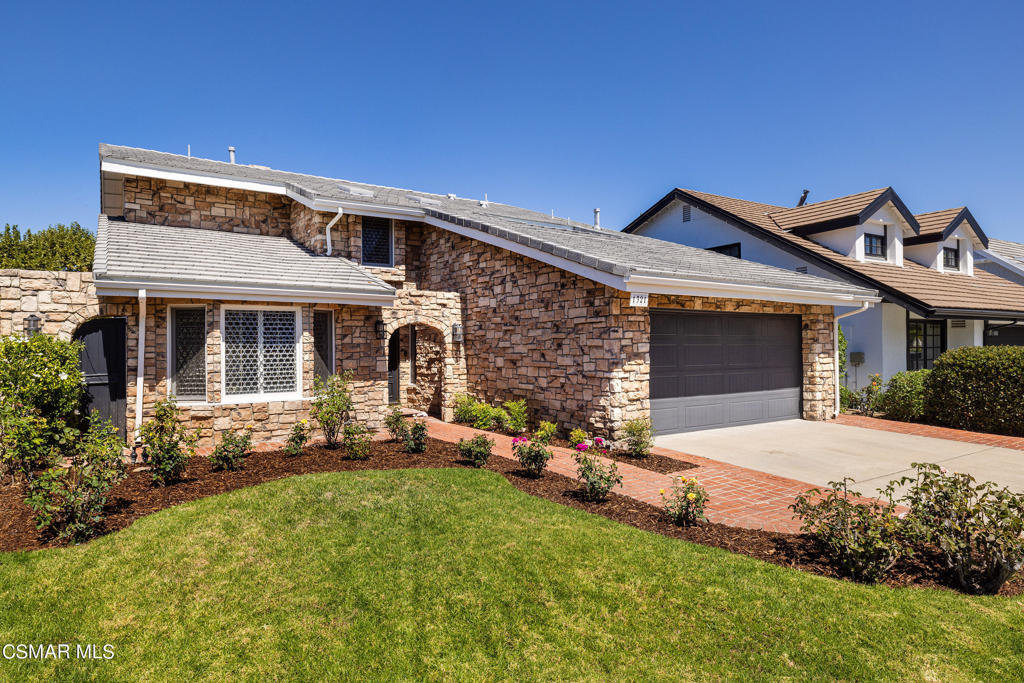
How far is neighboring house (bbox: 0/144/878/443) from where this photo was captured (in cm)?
905

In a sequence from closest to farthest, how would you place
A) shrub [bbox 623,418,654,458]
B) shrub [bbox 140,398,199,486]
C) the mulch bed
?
the mulch bed
shrub [bbox 140,398,199,486]
shrub [bbox 623,418,654,458]

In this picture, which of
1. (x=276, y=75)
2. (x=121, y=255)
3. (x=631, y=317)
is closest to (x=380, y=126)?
(x=276, y=75)

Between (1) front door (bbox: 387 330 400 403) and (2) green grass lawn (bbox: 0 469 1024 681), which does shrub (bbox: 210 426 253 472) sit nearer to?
(2) green grass lawn (bbox: 0 469 1024 681)

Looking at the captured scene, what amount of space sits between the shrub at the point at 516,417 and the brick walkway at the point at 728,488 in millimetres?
1035

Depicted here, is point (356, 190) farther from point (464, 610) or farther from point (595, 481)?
point (464, 610)

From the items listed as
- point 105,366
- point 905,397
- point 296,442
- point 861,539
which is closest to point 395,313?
point 296,442

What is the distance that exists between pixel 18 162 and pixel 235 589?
20.4m

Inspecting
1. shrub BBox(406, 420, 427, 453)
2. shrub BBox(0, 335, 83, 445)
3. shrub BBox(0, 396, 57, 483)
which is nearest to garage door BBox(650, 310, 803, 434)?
shrub BBox(406, 420, 427, 453)

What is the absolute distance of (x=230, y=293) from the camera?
884 cm

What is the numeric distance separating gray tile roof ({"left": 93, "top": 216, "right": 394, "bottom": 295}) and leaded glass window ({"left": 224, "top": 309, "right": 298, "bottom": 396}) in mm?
713

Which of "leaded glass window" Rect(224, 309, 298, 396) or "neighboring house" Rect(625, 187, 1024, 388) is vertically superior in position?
"neighboring house" Rect(625, 187, 1024, 388)

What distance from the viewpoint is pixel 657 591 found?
4.15m

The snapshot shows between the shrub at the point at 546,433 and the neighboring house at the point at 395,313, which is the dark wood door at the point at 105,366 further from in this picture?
the shrub at the point at 546,433

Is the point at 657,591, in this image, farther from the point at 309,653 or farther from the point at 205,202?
A: the point at 205,202
